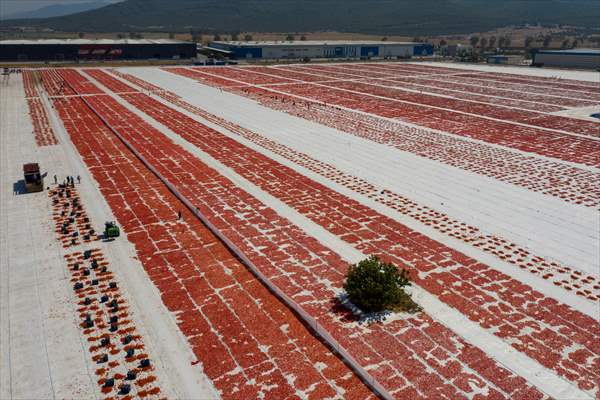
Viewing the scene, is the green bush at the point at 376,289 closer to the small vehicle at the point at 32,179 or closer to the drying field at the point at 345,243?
the drying field at the point at 345,243

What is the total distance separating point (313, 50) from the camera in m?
114

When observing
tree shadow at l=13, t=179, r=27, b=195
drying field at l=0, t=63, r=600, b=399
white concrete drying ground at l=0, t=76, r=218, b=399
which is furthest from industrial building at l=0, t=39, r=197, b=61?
white concrete drying ground at l=0, t=76, r=218, b=399

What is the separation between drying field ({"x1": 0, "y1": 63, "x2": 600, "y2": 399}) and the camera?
11.9 metres

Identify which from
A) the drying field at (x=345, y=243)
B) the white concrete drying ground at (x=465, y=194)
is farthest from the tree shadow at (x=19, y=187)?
the white concrete drying ground at (x=465, y=194)

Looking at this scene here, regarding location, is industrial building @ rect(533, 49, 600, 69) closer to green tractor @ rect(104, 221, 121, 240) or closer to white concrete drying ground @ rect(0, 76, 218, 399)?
white concrete drying ground @ rect(0, 76, 218, 399)

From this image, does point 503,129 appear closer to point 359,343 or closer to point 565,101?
point 565,101

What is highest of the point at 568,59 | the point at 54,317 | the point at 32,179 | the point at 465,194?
the point at 568,59

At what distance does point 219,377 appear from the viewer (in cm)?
1147

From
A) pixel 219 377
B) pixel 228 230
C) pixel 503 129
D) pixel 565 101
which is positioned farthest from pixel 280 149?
pixel 565 101

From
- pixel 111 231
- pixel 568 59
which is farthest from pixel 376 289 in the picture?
pixel 568 59

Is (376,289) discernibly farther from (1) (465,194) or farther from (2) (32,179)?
(2) (32,179)

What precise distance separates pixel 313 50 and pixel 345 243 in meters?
103

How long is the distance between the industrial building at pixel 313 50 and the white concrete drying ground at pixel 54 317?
300 ft

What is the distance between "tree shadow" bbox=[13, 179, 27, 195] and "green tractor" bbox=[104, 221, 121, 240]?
8116 mm
